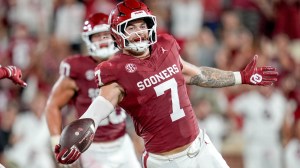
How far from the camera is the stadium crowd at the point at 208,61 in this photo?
10.6m

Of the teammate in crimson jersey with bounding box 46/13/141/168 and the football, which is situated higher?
the football

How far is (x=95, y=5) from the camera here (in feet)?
40.7

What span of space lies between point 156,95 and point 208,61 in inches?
251

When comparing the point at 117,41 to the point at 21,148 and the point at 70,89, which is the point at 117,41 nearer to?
the point at 70,89

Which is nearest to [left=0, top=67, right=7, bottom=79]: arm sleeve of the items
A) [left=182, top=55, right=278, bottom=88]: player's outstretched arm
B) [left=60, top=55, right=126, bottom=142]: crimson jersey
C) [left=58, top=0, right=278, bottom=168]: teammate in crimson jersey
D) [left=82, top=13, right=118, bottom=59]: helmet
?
[left=58, top=0, right=278, bottom=168]: teammate in crimson jersey

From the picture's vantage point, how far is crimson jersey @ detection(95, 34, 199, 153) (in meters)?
5.62

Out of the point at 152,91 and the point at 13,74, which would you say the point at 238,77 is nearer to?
the point at 152,91

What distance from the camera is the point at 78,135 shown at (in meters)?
5.28

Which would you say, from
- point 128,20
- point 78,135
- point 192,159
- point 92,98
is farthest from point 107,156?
point 78,135

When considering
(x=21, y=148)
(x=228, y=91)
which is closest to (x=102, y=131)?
(x=21, y=148)

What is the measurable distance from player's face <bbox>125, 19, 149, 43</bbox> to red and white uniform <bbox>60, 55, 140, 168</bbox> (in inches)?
47.4

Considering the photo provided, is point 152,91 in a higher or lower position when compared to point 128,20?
lower

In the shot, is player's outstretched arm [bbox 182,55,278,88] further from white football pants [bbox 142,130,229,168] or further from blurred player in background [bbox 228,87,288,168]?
blurred player in background [bbox 228,87,288,168]

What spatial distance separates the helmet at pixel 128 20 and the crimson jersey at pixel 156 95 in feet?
0.29
